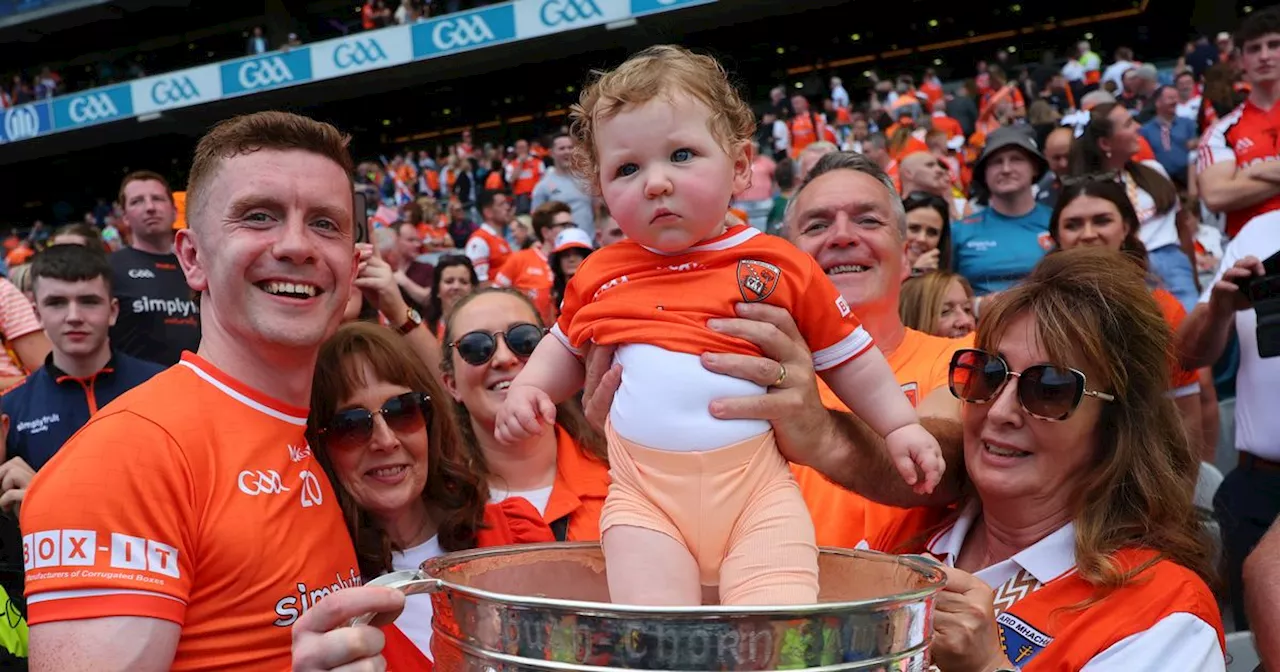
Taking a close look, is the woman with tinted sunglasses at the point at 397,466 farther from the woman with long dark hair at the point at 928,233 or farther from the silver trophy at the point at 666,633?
the woman with long dark hair at the point at 928,233

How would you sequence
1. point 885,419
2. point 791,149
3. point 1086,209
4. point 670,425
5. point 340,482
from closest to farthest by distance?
1. point 670,425
2. point 885,419
3. point 340,482
4. point 1086,209
5. point 791,149

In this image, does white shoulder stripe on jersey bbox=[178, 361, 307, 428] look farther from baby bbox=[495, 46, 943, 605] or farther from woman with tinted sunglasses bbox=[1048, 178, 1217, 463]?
woman with tinted sunglasses bbox=[1048, 178, 1217, 463]

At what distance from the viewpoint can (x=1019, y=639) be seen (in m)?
1.73

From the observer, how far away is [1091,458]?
1.94 metres

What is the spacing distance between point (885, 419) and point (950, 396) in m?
0.62

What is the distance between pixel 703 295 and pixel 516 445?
130 centimetres

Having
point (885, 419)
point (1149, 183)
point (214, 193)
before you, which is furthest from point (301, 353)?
point (1149, 183)

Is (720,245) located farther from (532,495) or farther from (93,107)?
(93,107)

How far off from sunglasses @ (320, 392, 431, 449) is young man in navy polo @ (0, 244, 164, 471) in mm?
2309

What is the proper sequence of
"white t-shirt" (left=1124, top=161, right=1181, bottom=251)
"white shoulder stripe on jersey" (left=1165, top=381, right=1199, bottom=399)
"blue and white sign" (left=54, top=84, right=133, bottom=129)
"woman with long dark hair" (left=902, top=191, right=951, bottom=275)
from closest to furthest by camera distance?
"white shoulder stripe on jersey" (left=1165, top=381, right=1199, bottom=399) < "woman with long dark hair" (left=902, top=191, right=951, bottom=275) < "white t-shirt" (left=1124, top=161, right=1181, bottom=251) < "blue and white sign" (left=54, top=84, right=133, bottom=129)

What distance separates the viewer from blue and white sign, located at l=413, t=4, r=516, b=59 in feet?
74.0

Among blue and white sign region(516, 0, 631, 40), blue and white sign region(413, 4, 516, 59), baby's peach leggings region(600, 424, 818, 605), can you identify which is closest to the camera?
baby's peach leggings region(600, 424, 818, 605)

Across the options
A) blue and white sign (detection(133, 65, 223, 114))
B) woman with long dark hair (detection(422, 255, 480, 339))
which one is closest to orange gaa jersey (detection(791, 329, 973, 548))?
woman with long dark hair (detection(422, 255, 480, 339))

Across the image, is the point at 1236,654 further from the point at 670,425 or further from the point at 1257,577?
the point at 670,425
